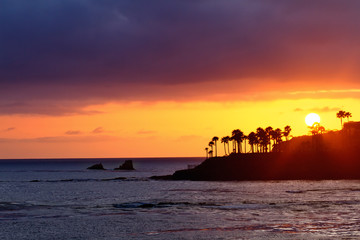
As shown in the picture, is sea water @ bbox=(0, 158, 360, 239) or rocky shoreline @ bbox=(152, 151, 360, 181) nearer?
sea water @ bbox=(0, 158, 360, 239)

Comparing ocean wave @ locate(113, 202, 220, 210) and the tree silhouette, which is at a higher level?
the tree silhouette

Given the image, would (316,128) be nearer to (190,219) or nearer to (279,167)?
(279,167)

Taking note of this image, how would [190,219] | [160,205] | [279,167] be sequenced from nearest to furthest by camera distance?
→ [190,219] → [160,205] → [279,167]

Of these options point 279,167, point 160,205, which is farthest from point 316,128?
point 160,205

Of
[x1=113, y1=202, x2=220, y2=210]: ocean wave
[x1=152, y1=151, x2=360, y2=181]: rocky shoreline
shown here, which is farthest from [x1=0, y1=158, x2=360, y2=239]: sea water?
[x1=152, y1=151, x2=360, y2=181]: rocky shoreline

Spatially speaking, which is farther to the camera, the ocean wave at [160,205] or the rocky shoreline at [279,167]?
the rocky shoreline at [279,167]

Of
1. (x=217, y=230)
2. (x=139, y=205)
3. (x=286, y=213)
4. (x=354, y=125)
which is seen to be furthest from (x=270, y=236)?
(x=354, y=125)

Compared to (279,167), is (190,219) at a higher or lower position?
lower

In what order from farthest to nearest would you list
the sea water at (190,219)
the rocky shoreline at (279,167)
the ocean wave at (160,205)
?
the rocky shoreline at (279,167) < the ocean wave at (160,205) < the sea water at (190,219)

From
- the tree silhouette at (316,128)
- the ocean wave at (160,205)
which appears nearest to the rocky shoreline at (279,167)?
the tree silhouette at (316,128)

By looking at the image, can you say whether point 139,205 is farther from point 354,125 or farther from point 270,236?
point 354,125

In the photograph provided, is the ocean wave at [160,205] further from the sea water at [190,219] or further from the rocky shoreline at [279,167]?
the rocky shoreline at [279,167]

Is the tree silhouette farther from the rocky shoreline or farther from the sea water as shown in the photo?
the sea water

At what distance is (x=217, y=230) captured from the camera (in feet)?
164
